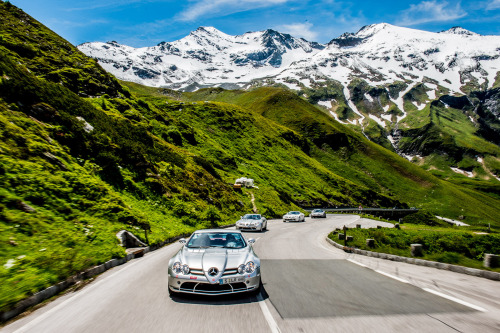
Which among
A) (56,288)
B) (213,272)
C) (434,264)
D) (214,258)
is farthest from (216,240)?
(434,264)

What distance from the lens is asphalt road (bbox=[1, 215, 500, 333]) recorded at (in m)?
4.98

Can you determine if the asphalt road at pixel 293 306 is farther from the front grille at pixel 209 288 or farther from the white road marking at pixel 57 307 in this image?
the front grille at pixel 209 288

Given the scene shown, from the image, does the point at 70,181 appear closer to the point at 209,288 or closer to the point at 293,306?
the point at 209,288

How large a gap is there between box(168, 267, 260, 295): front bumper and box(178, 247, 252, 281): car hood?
168 mm

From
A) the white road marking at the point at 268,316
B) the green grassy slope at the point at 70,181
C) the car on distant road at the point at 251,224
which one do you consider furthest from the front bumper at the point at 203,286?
the car on distant road at the point at 251,224

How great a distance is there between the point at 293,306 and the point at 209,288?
1681 millimetres

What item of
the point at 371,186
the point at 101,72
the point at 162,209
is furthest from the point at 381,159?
the point at 162,209

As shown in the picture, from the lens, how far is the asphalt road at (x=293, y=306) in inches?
196

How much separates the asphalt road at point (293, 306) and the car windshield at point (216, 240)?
1216 mm

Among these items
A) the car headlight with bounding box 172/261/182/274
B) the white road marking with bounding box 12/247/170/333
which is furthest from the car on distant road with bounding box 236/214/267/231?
Answer: the car headlight with bounding box 172/261/182/274

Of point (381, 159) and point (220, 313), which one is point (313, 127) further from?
point (220, 313)

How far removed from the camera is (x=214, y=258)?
21.9 ft

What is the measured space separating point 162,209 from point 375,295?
18.7 metres

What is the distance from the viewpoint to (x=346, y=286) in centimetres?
772
